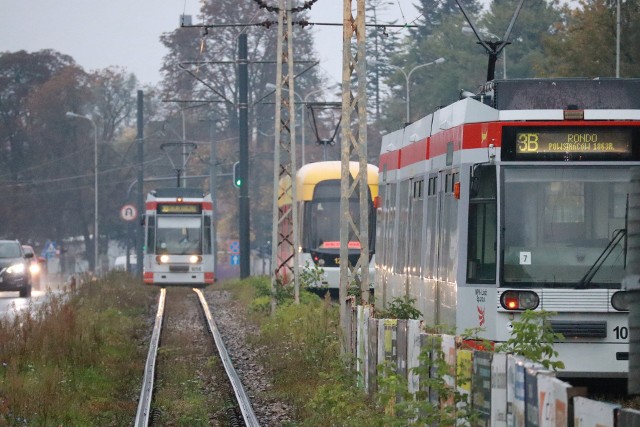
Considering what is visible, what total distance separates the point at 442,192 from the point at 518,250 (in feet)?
6.24

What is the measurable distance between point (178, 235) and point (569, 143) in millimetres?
30274

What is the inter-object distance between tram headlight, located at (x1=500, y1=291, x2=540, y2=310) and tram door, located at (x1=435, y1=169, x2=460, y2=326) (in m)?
0.76

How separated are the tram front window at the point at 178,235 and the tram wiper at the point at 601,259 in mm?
30369

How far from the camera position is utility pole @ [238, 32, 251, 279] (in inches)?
1607

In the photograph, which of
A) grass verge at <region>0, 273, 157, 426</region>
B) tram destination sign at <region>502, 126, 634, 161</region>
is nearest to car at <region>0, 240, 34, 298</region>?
grass verge at <region>0, 273, 157, 426</region>

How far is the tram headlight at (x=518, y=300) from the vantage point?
13641mm

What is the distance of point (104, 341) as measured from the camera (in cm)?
2234

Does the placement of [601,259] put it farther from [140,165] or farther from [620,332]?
[140,165]

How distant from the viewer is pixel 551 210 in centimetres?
1382

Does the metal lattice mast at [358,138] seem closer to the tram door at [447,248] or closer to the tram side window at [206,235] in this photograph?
the tram door at [447,248]

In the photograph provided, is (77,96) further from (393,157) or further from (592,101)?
(592,101)

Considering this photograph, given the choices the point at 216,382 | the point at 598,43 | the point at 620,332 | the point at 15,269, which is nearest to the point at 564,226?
the point at 620,332

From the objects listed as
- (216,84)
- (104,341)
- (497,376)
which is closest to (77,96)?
(216,84)

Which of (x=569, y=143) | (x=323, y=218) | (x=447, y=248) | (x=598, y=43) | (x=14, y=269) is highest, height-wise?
(x=598, y=43)
